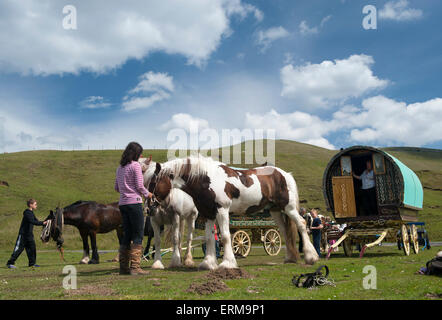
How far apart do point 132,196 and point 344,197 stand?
9615 millimetres

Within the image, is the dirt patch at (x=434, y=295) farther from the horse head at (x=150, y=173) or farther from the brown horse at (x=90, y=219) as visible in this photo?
the brown horse at (x=90, y=219)

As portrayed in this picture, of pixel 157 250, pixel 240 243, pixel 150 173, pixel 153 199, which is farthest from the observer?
pixel 240 243

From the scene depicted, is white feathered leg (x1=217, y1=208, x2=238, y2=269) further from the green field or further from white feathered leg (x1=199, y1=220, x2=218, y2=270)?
the green field

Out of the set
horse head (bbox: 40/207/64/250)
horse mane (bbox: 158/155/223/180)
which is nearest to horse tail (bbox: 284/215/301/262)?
horse mane (bbox: 158/155/223/180)

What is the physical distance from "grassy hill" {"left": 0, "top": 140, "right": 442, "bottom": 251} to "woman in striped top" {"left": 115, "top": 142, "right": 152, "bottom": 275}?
66.4 ft

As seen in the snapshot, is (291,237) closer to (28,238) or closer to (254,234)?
(254,234)

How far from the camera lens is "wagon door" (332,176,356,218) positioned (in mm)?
14102

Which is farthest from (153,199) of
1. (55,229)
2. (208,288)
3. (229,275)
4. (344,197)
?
(344,197)

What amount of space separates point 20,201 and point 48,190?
6066 millimetres

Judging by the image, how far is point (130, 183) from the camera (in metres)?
7.32

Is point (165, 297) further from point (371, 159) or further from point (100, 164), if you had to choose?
point (100, 164)

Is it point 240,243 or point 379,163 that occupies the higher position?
point 379,163
